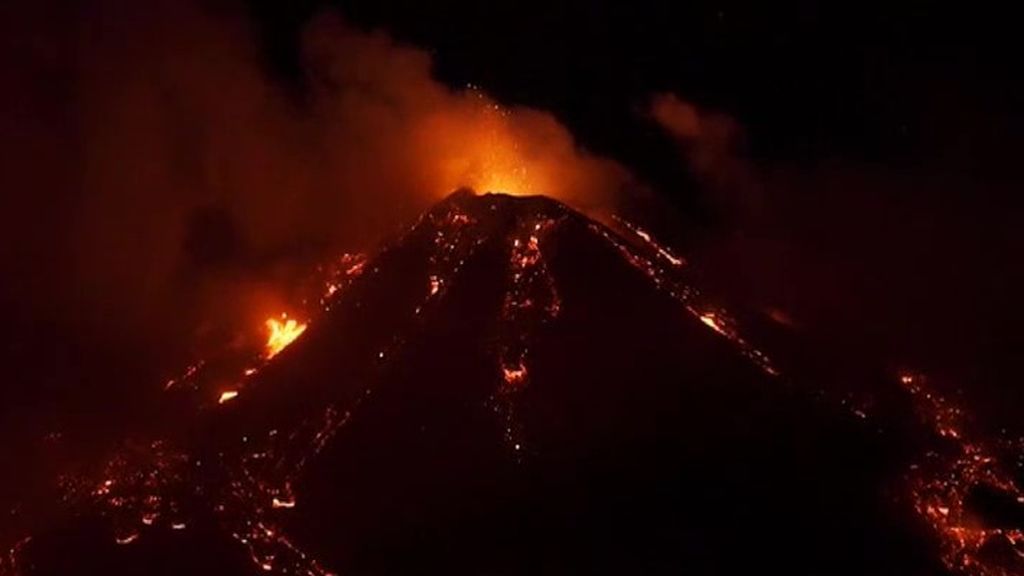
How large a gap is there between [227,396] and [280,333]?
189cm

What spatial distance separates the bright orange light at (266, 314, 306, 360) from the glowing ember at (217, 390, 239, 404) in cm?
85

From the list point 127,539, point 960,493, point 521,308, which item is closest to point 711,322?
point 521,308

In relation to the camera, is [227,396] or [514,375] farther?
[227,396]

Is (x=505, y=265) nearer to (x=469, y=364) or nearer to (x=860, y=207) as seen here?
(x=469, y=364)

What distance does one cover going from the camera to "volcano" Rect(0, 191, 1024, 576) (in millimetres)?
12961

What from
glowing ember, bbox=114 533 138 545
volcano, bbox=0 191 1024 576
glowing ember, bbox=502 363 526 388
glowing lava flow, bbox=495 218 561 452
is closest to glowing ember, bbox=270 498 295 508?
volcano, bbox=0 191 1024 576

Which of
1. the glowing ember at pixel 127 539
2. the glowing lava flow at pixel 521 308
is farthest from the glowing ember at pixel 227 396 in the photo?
the glowing lava flow at pixel 521 308

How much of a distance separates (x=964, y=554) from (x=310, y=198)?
12688 mm

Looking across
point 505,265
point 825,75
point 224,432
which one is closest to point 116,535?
point 224,432

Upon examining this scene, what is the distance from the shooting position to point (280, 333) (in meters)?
17.3

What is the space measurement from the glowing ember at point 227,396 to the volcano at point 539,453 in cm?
5

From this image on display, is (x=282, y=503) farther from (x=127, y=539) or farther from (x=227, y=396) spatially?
(x=227, y=396)

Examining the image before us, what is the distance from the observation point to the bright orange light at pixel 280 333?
16.7 metres

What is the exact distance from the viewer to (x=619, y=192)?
71.5 feet
